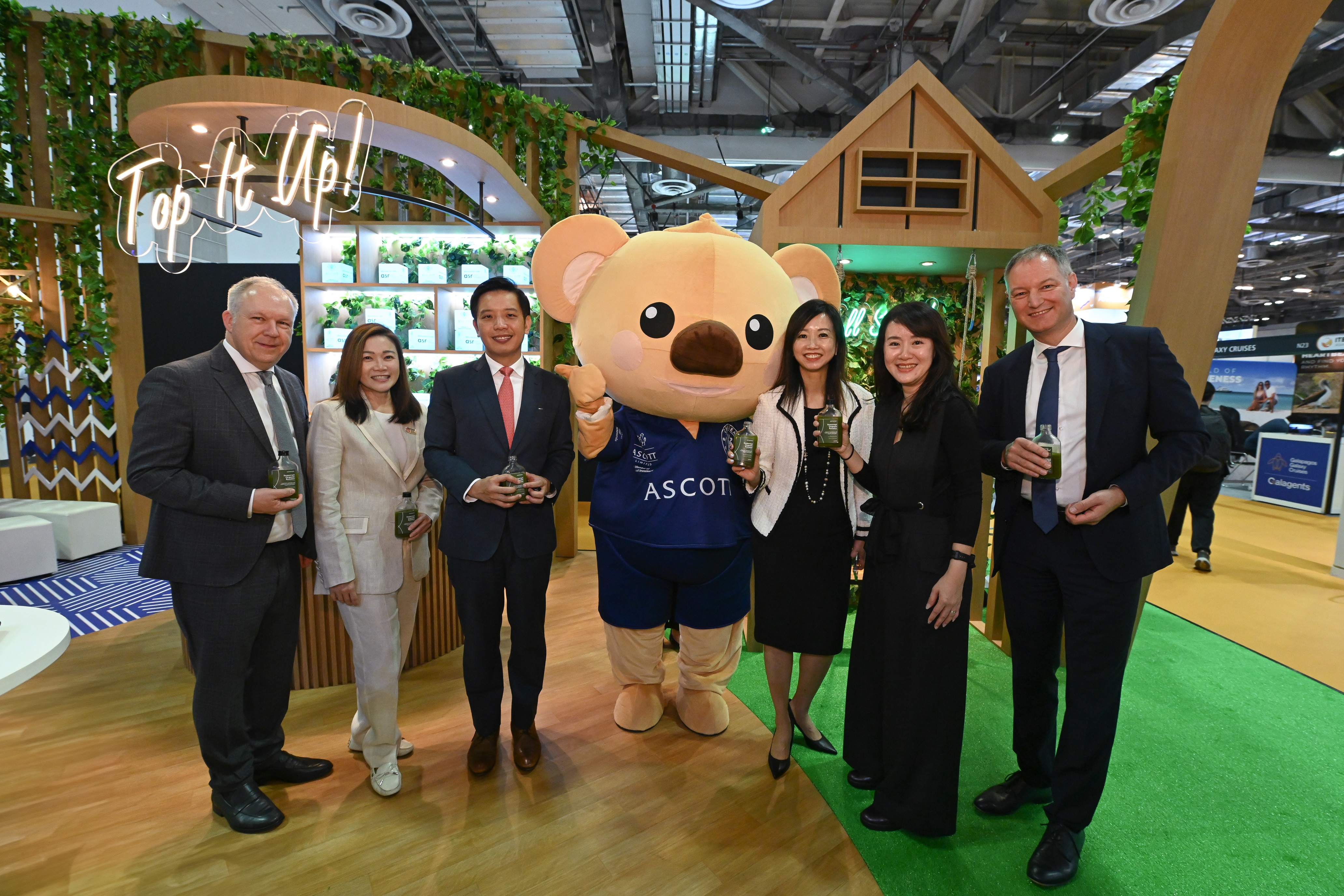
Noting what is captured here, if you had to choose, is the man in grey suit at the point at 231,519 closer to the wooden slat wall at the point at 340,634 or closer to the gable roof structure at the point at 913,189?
the wooden slat wall at the point at 340,634

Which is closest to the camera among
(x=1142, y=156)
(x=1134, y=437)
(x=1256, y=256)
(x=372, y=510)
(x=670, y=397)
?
(x=1134, y=437)

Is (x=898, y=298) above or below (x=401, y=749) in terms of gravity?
above

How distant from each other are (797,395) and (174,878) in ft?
8.07

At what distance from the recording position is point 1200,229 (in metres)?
2.60

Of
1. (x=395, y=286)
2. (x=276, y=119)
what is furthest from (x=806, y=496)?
(x=395, y=286)

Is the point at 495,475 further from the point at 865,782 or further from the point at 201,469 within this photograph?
the point at 865,782

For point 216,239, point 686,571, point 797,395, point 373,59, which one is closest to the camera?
point 797,395

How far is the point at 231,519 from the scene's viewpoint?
6.65ft

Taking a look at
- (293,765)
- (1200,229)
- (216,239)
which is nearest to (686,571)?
(293,765)

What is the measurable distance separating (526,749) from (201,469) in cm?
151

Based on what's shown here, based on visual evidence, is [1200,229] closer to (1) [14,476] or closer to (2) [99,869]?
(2) [99,869]

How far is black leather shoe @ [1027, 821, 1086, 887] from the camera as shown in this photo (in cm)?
199

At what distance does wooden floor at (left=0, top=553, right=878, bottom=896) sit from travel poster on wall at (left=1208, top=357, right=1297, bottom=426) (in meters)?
10.7

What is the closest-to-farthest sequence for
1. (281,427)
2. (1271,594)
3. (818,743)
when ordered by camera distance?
(281,427) → (818,743) → (1271,594)
